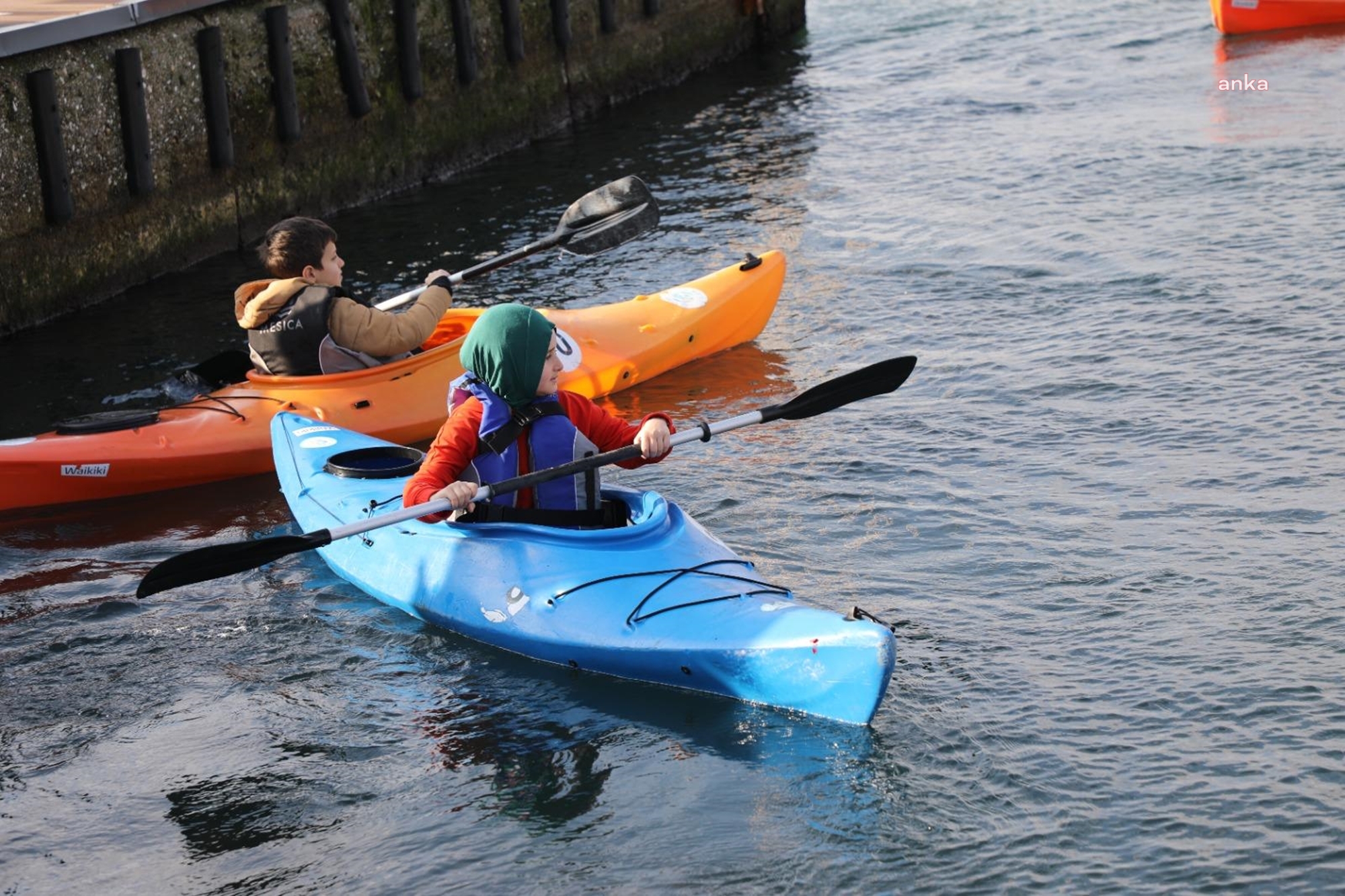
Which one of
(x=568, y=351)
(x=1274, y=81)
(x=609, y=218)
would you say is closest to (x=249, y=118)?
(x=609, y=218)

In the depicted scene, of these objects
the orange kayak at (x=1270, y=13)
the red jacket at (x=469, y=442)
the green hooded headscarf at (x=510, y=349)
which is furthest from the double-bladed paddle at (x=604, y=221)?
the orange kayak at (x=1270, y=13)

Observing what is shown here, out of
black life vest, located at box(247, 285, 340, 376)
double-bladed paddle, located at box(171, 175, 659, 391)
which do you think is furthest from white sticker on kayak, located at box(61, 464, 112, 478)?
double-bladed paddle, located at box(171, 175, 659, 391)

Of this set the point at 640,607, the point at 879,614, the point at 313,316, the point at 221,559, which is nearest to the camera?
the point at 640,607

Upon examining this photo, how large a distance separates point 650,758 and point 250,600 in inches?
78.3

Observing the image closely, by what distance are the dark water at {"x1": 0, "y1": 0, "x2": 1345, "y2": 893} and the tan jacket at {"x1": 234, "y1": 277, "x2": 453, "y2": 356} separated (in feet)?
2.53

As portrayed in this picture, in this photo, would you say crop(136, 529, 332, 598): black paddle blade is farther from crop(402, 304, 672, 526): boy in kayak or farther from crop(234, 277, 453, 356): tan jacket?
crop(234, 277, 453, 356): tan jacket

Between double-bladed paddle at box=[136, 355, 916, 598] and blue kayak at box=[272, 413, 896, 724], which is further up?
double-bladed paddle at box=[136, 355, 916, 598]

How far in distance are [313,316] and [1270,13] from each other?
1071 cm

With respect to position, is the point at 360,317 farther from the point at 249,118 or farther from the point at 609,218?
the point at 249,118

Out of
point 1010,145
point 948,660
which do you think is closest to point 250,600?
point 948,660

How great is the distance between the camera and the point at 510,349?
15.5ft

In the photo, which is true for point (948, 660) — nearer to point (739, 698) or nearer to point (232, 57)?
point (739, 698)

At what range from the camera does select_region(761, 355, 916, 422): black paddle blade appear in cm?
544

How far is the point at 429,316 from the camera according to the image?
7.02 metres
